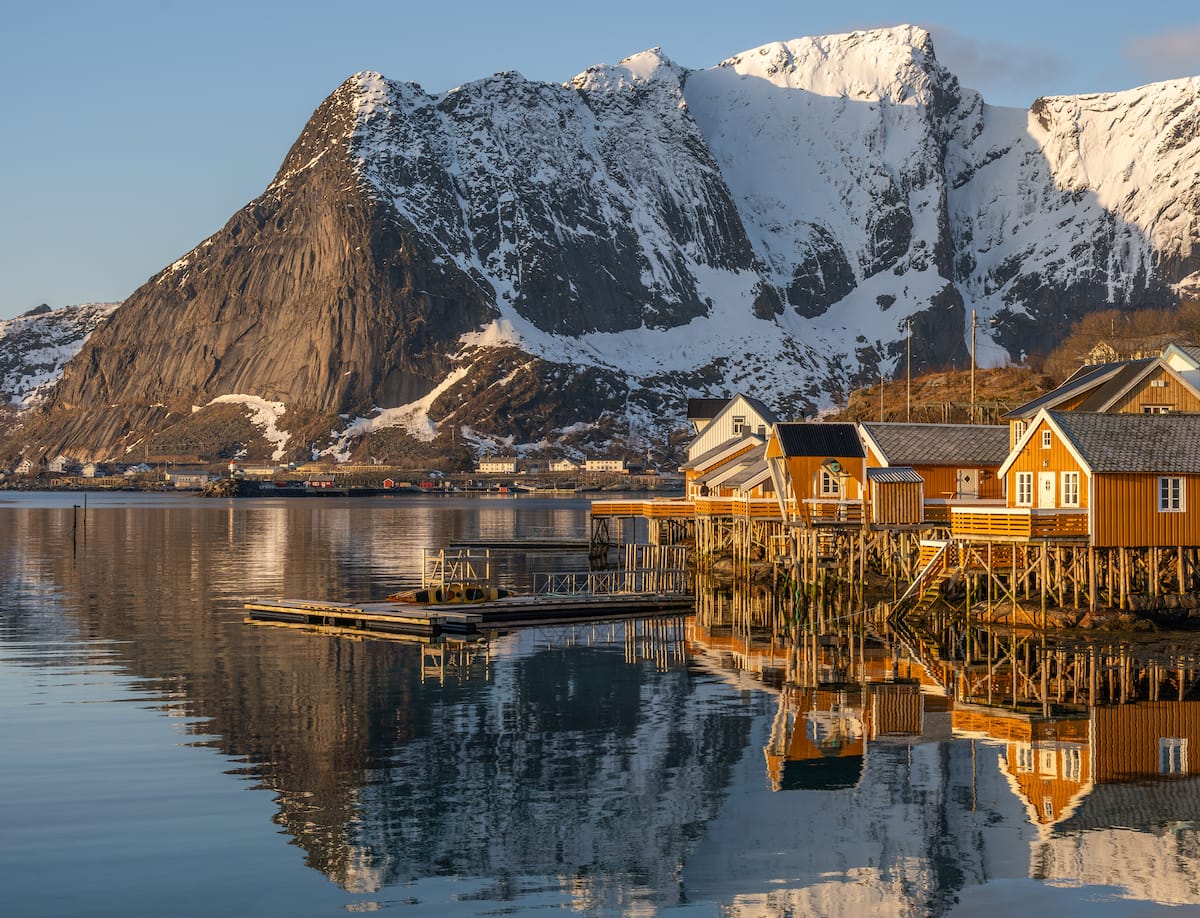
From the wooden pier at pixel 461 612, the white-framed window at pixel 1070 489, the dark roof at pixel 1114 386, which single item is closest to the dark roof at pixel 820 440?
the wooden pier at pixel 461 612

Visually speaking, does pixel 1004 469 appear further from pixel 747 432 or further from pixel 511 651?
pixel 747 432

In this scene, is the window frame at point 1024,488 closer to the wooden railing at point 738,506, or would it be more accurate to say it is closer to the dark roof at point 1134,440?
the dark roof at point 1134,440

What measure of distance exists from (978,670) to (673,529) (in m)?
60.2

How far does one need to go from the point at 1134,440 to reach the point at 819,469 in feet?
61.9

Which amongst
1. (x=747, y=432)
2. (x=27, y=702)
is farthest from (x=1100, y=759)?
(x=747, y=432)

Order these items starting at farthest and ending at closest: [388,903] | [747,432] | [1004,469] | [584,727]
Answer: [747,432], [1004,469], [584,727], [388,903]

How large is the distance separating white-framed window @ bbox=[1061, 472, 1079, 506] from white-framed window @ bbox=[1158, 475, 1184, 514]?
2900 millimetres

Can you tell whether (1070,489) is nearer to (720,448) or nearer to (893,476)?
(893,476)

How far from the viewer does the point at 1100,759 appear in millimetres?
33312

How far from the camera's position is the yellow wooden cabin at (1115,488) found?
5400cm

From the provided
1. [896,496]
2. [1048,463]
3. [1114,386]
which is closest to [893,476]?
[896,496]

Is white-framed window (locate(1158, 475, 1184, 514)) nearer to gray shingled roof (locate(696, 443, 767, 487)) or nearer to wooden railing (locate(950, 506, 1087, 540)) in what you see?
wooden railing (locate(950, 506, 1087, 540))

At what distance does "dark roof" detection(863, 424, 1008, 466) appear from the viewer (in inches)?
2751

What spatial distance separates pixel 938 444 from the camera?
7069 cm
